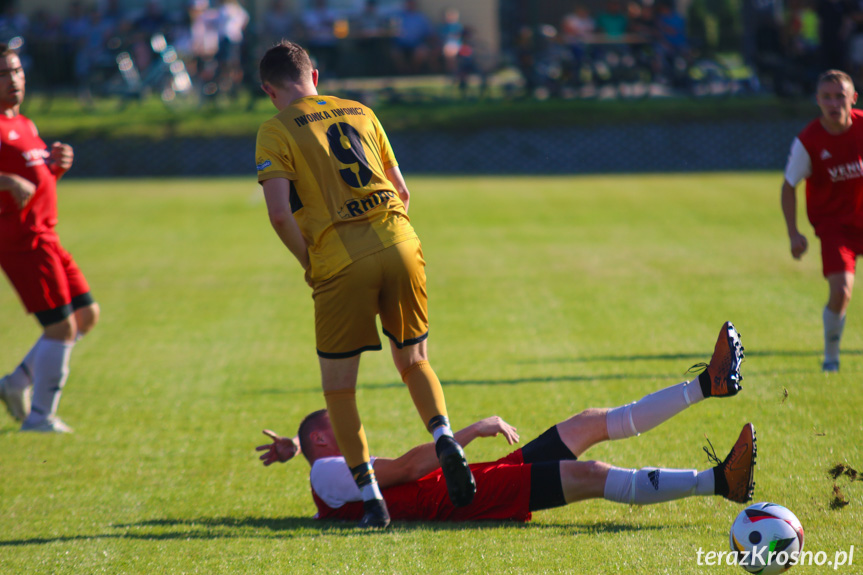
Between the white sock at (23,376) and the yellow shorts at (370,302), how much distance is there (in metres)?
2.58

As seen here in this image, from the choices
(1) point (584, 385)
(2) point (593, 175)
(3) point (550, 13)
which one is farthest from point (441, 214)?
(3) point (550, 13)

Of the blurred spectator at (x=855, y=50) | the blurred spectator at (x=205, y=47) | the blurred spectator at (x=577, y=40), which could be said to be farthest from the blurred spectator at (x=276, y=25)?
the blurred spectator at (x=855, y=50)

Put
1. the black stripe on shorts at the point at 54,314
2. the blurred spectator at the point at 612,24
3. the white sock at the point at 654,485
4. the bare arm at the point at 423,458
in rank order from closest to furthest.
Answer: the white sock at the point at 654,485, the bare arm at the point at 423,458, the black stripe on shorts at the point at 54,314, the blurred spectator at the point at 612,24

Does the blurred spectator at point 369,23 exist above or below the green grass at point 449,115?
above

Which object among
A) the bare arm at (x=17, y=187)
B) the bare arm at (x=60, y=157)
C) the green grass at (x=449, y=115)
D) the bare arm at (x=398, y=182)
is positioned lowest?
Result: the green grass at (x=449, y=115)

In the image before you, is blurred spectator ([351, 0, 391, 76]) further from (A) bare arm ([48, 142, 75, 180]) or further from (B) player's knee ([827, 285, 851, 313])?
(B) player's knee ([827, 285, 851, 313])

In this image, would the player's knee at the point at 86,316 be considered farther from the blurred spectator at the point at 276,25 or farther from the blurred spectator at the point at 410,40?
the blurred spectator at the point at 410,40

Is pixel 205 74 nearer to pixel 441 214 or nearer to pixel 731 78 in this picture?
pixel 441 214

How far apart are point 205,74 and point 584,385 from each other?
55.8 ft

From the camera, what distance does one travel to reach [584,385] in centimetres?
597

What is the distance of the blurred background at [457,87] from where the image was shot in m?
18.6

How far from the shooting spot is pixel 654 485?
3.61 metres

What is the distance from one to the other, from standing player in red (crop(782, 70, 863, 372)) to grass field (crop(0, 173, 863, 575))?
483mm

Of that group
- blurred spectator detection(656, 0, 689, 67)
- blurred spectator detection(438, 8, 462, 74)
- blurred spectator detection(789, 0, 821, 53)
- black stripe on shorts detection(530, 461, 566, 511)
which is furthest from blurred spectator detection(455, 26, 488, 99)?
black stripe on shorts detection(530, 461, 566, 511)
